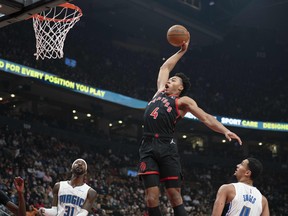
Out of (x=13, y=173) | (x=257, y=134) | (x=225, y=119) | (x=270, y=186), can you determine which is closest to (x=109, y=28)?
(x=225, y=119)

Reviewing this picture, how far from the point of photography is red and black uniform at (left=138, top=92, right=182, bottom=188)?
5465 mm

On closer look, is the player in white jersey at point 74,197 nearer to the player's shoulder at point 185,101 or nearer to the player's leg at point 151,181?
the player's leg at point 151,181

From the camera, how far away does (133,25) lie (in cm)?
3447

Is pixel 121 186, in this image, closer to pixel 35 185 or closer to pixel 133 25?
pixel 35 185

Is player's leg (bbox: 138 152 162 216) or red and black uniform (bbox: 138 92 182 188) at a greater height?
red and black uniform (bbox: 138 92 182 188)

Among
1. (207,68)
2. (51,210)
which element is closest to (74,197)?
(51,210)

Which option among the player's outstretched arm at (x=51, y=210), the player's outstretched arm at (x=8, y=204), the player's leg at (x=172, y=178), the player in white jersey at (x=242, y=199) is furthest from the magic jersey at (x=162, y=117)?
the player's outstretched arm at (x=8, y=204)

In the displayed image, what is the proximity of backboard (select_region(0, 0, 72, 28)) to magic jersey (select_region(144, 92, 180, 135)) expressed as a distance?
6.15ft

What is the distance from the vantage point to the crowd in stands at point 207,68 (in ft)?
90.2

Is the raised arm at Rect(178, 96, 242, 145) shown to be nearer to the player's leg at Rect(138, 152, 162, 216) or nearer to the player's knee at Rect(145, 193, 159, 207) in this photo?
the player's leg at Rect(138, 152, 162, 216)

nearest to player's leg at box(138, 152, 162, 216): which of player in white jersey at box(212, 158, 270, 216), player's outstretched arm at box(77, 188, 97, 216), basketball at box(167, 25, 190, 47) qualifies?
player in white jersey at box(212, 158, 270, 216)

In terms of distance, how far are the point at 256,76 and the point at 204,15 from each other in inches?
262

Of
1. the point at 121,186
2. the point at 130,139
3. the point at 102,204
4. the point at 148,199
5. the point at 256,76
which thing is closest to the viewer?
the point at 148,199

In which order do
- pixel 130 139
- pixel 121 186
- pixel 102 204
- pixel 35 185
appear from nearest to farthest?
pixel 35 185 < pixel 102 204 < pixel 121 186 < pixel 130 139
